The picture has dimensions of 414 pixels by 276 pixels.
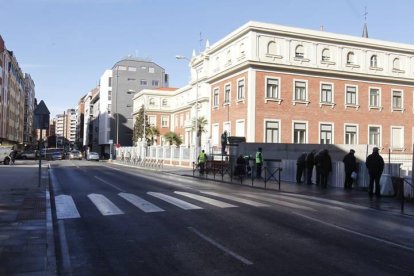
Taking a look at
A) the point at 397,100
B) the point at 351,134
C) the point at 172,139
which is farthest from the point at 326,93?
the point at 172,139

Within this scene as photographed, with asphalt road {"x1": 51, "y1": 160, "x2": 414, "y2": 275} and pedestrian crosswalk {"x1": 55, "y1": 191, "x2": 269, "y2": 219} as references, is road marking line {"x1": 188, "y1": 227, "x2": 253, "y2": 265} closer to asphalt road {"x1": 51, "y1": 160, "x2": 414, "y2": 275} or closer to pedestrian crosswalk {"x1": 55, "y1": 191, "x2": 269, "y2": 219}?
asphalt road {"x1": 51, "y1": 160, "x2": 414, "y2": 275}

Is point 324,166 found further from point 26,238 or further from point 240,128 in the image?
point 240,128

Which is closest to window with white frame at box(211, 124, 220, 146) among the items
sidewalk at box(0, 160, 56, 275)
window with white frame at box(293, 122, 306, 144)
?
window with white frame at box(293, 122, 306, 144)

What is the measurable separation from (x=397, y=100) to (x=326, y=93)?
9181 millimetres

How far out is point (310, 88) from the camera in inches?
1779

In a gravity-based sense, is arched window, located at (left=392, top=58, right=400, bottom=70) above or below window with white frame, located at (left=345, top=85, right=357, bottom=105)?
above

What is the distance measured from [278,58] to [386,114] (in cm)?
1427

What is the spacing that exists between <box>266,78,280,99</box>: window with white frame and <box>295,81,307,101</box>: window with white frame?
Answer: 2.24 metres

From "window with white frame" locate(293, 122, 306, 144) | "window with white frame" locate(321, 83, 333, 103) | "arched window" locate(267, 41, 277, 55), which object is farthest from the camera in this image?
"window with white frame" locate(321, 83, 333, 103)

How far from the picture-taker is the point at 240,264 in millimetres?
6715

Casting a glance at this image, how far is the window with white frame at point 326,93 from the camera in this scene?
45844 mm

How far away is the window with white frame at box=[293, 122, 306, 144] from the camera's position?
44.4 meters

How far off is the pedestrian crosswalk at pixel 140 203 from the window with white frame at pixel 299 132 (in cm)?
2965

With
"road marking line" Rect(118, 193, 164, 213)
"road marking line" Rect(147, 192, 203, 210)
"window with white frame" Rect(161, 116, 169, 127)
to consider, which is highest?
"window with white frame" Rect(161, 116, 169, 127)
